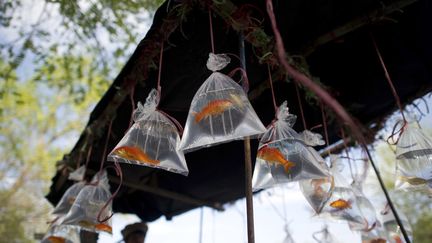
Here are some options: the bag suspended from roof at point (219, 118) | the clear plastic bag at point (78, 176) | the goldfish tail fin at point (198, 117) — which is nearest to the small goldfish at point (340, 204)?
the bag suspended from roof at point (219, 118)

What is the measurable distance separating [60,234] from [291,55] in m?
2.16

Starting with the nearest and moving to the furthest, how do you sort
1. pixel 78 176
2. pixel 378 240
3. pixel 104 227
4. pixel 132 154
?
pixel 132 154
pixel 104 227
pixel 378 240
pixel 78 176

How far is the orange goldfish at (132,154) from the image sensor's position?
4.37 feet

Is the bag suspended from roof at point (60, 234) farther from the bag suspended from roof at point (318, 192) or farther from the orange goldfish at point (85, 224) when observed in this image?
the bag suspended from roof at point (318, 192)

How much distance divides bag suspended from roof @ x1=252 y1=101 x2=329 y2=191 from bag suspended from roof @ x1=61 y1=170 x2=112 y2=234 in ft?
3.42

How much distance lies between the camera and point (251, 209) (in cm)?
118

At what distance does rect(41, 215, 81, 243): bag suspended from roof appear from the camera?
2455mm

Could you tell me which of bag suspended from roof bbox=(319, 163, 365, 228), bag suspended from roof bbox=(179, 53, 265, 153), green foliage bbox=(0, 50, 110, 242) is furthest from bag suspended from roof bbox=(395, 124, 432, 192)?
green foliage bbox=(0, 50, 110, 242)

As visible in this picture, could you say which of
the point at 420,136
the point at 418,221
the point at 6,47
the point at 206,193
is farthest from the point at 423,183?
the point at 418,221

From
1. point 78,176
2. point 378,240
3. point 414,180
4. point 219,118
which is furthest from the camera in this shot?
point 78,176

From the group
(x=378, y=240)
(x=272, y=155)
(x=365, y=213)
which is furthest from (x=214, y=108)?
(x=378, y=240)

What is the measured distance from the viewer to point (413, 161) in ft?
5.32

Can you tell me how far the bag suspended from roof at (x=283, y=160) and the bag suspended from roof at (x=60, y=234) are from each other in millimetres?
1785

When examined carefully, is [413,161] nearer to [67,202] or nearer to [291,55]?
[291,55]
